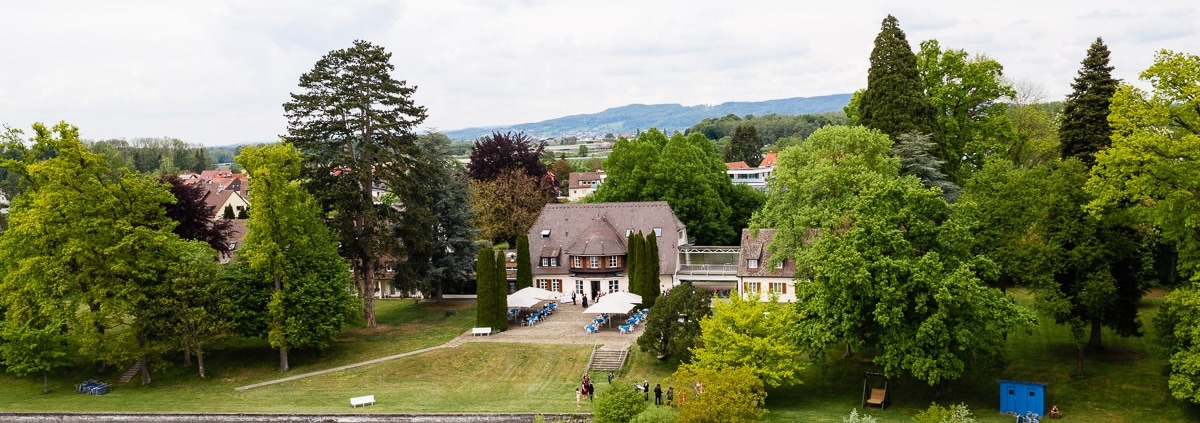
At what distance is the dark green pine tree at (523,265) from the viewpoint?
46844 mm

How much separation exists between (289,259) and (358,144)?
7.88m

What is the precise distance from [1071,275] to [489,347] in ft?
81.1

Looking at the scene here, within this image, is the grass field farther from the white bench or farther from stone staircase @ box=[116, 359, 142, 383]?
stone staircase @ box=[116, 359, 142, 383]

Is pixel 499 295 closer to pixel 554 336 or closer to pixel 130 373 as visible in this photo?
pixel 554 336

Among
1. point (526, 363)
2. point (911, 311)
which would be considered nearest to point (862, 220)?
point (911, 311)

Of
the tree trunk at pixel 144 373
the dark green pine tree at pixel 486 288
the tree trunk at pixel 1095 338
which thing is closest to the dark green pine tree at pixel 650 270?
the dark green pine tree at pixel 486 288

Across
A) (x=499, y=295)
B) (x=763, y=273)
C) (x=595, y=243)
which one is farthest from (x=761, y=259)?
(x=499, y=295)

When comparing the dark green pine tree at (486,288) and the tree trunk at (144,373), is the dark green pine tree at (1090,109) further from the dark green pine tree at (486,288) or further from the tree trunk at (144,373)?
the tree trunk at (144,373)

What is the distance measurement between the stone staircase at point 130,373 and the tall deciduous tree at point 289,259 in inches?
251

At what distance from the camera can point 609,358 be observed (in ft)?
123

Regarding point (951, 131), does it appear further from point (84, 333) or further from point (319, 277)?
point (84, 333)

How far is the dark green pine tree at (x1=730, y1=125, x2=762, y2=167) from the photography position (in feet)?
428

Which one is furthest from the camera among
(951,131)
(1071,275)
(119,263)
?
(951,131)

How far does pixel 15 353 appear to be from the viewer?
3638 cm
